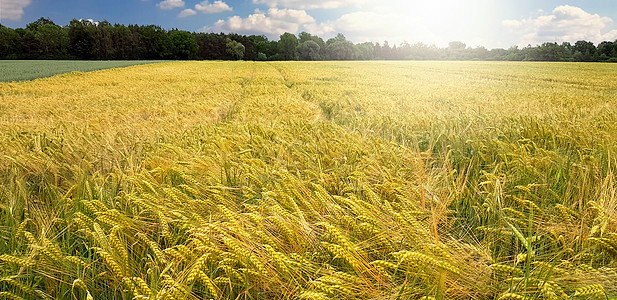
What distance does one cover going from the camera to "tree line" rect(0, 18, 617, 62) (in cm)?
6625

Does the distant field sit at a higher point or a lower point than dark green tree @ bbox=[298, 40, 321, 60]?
lower

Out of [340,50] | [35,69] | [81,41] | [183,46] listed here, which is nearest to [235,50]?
[183,46]

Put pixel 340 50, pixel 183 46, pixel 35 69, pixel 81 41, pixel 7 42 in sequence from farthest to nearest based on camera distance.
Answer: pixel 340 50 → pixel 183 46 → pixel 81 41 → pixel 7 42 → pixel 35 69

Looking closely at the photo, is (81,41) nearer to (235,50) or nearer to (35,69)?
(235,50)

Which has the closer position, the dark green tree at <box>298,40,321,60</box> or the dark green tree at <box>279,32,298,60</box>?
the dark green tree at <box>298,40,321,60</box>

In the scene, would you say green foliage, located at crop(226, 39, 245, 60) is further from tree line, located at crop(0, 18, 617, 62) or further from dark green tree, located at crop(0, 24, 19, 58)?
dark green tree, located at crop(0, 24, 19, 58)

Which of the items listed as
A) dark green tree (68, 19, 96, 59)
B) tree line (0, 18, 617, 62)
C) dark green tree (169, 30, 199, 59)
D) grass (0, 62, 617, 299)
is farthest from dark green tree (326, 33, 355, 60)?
grass (0, 62, 617, 299)

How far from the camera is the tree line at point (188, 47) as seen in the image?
217ft

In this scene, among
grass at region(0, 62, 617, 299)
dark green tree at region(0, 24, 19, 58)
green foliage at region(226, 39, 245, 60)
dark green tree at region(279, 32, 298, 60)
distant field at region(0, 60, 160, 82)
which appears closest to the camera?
grass at region(0, 62, 617, 299)

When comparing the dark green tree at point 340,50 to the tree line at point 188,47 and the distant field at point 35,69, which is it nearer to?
the tree line at point 188,47

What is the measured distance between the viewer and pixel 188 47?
286 feet

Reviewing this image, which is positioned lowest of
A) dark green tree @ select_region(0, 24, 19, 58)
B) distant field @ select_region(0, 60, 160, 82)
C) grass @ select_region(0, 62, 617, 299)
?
grass @ select_region(0, 62, 617, 299)

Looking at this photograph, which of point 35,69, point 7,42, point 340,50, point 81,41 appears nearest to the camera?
point 35,69

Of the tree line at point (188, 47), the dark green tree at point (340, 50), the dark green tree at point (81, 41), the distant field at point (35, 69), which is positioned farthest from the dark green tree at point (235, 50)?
the distant field at point (35, 69)
